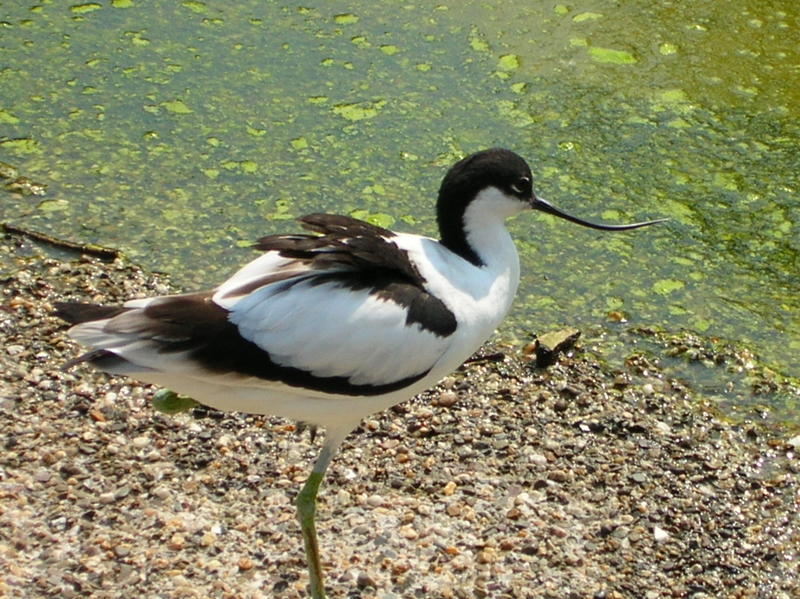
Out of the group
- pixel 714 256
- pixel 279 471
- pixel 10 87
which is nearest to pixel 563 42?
pixel 714 256

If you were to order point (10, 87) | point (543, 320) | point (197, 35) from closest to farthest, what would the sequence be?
point (543, 320) → point (10, 87) → point (197, 35)

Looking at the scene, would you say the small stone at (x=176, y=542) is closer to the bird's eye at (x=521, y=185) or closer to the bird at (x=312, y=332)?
the bird at (x=312, y=332)

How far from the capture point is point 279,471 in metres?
4.40

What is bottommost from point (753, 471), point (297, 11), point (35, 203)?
point (753, 471)

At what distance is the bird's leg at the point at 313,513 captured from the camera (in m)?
3.81

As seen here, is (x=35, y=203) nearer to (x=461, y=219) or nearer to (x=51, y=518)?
(x=51, y=518)

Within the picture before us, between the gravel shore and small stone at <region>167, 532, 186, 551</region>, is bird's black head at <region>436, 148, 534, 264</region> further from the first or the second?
small stone at <region>167, 532, 186, 551</region>

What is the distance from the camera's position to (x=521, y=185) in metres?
4.24

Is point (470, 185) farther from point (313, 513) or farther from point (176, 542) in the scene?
point (176, 542)

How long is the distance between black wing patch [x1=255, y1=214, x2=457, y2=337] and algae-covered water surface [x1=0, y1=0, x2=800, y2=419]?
1.49 metres

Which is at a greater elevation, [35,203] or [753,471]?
[35,203]

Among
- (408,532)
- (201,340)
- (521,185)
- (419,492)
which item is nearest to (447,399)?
(419,492)

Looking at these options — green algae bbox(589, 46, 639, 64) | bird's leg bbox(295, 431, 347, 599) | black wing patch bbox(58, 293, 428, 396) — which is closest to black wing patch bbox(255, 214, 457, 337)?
black wing patch bbox(58, 293, 428, 396)

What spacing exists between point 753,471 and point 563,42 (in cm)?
357
